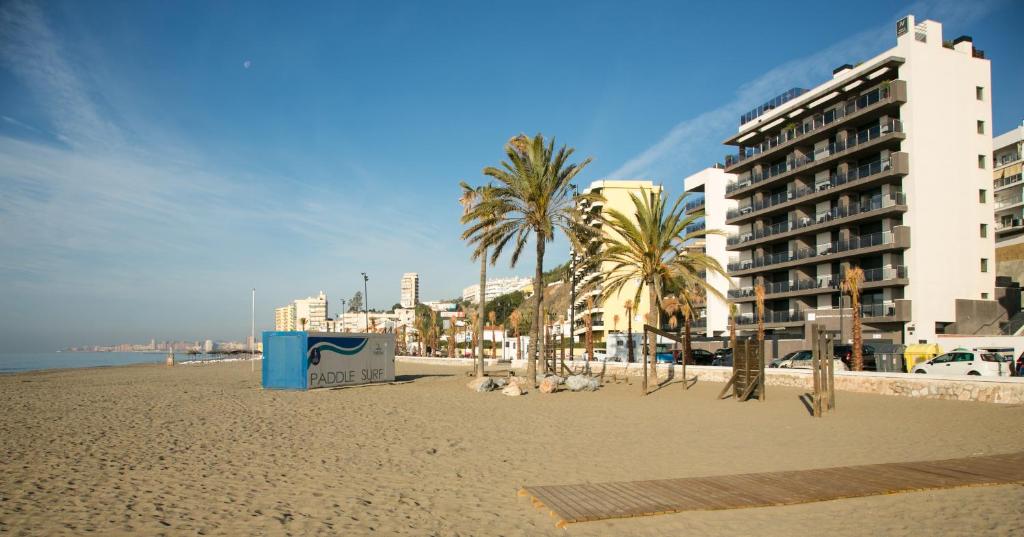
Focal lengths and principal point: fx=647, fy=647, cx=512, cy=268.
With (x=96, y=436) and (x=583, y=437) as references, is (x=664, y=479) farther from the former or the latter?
(x=96, y=436)

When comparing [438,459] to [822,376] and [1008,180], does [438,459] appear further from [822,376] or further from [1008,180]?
[1008,180]

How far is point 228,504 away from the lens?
25.0 feet

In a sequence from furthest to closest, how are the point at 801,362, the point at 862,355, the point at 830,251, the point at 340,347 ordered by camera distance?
the point at 830,251 → the point at 862,355 → the point at 801,362 → the point at 340,347

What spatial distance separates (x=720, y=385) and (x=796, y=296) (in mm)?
28242

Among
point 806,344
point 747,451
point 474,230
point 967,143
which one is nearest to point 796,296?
point 806,344

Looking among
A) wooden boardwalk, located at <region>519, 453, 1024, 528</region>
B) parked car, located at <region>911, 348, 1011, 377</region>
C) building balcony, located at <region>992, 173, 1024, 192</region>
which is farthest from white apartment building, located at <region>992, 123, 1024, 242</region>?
wooden boardwalk, located at <region>519, 453, 1024, 528</region>

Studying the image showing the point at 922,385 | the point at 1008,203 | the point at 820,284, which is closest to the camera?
the point at 922,385

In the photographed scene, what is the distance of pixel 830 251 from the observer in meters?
49.0

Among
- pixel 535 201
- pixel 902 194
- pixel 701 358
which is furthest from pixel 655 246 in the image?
pixel 902 194

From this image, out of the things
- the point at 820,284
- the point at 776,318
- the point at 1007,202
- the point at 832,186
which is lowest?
the point at 776,318

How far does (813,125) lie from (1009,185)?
42.8m

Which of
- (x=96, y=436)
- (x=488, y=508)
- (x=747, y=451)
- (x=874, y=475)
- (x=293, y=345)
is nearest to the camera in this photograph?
(x=488, y=508)

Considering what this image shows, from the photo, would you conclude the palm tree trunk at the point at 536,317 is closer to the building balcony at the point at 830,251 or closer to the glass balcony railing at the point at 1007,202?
the building balcony at the point at 830,251

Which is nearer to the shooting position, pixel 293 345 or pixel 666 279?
pixel 293 345
